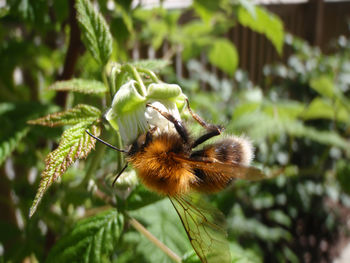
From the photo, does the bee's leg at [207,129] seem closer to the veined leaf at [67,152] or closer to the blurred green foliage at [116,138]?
the blurred green foliage at [116,138]

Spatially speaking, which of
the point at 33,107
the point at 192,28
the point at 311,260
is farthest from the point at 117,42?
the point at 311,260

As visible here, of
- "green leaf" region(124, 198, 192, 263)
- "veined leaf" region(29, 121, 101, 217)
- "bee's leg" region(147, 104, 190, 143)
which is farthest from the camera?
"green leaf" region(124, 198, 192, 263)

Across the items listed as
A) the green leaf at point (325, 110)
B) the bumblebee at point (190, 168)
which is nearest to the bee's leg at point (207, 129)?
the bumblebee at point (190, 168)

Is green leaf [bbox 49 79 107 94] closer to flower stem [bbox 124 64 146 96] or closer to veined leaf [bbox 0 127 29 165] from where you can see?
flower stem [bbox 124 64 146 96]

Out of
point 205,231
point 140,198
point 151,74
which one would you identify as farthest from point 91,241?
point 151,74

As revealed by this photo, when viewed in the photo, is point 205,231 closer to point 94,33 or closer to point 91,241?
point 91,241

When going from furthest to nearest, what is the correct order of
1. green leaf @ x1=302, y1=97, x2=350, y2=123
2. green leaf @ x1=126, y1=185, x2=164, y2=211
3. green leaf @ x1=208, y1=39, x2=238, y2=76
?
green leaf @ x1=208, y1=39, x2=238, y2=76, green leaf @ x1=302, y1=97, x2=350, y2=123, green leaf @ x1=126, y1=185, x2=164, y2=211

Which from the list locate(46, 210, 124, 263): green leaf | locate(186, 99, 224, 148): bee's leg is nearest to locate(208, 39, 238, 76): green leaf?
locate(186, 99, 224, 148): bee's leg
